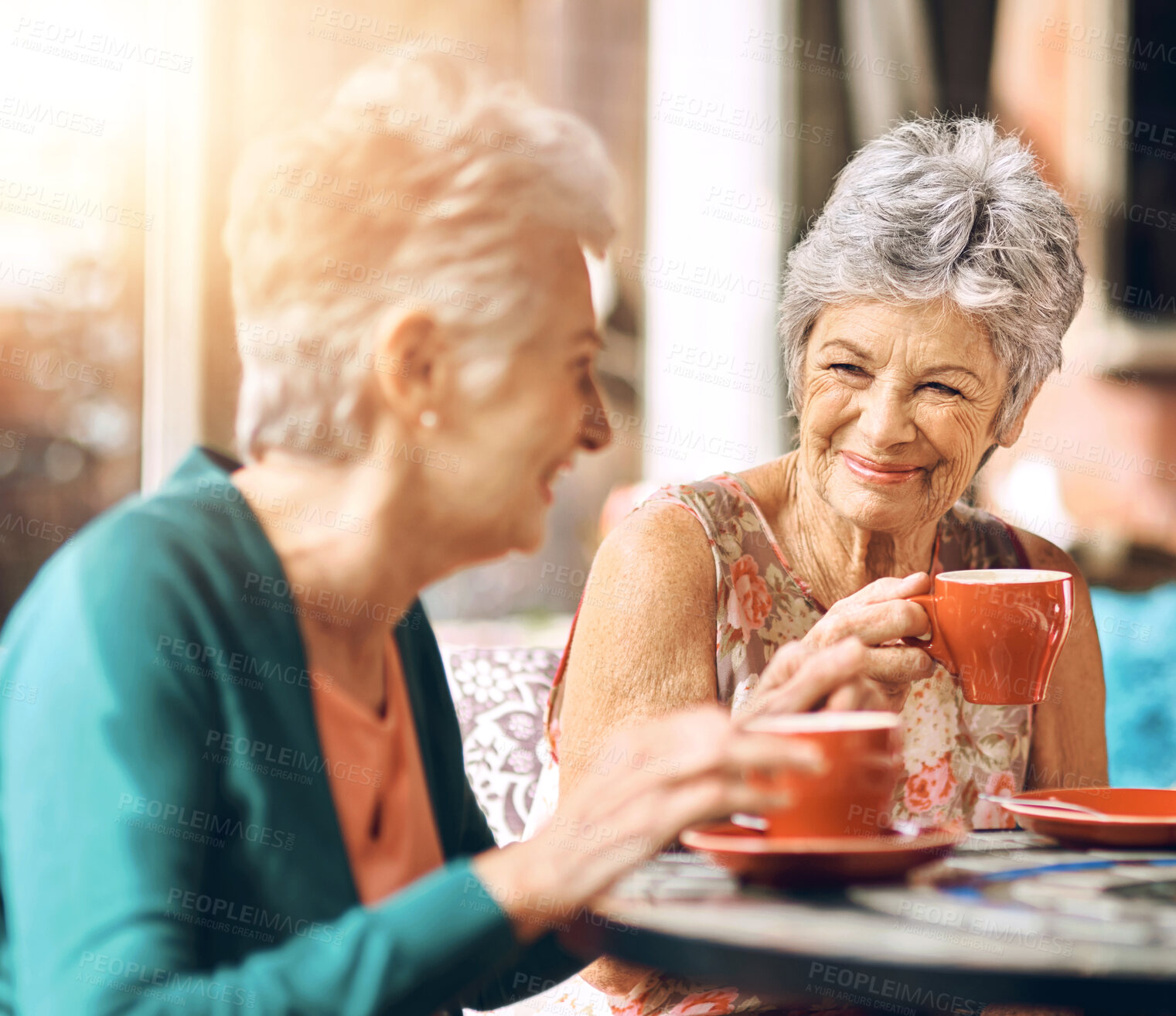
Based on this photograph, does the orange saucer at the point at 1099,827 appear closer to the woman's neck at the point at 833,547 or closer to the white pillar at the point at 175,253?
the woman's neck at the point at 833,547

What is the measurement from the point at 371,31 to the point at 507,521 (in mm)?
2585

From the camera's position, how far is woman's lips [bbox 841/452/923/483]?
5.02ft

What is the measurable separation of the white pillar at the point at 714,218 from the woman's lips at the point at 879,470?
1859 millimetres

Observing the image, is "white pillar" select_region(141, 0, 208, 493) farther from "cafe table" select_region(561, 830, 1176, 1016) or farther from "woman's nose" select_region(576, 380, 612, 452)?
"cafe table" select_region(561, 830, 1176, 1016)

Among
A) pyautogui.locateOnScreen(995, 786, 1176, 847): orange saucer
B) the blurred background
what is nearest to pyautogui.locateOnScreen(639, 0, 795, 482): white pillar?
the blurred background

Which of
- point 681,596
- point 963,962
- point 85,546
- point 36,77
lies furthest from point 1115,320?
point 85,546

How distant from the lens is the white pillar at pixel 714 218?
11.3ft

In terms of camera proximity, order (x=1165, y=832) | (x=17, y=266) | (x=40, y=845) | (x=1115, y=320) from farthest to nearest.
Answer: (x=1115, y=320) < (x=17, y=266) < (x=1165, y=832) < (x=40, y=845)

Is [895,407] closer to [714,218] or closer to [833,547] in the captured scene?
[833,547]

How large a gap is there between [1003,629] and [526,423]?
23.1 inches

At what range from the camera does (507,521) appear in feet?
2.51

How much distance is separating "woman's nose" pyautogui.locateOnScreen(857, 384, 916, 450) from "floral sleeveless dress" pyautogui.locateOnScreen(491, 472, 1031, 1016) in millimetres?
208

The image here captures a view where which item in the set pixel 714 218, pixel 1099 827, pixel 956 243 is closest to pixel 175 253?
pixel 956 243

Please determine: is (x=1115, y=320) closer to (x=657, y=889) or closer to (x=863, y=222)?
(x=863, y=222)
